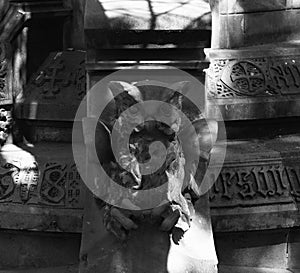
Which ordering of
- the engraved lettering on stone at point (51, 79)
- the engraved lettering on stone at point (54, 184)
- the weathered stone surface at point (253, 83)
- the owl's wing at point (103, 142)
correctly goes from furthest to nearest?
the engraved lettering on stone at point (51, 79)
the weathered stone surface at point (253, 83)
the engraved lettering on stone at point (54, 184)
the owl's wing at point (103, 142)

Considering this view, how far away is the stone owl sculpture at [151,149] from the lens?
14.3ft

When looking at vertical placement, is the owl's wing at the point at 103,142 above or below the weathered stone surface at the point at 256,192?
above

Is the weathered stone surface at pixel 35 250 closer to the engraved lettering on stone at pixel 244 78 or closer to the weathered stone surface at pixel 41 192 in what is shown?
the weathered stone surface at pixel 41 192

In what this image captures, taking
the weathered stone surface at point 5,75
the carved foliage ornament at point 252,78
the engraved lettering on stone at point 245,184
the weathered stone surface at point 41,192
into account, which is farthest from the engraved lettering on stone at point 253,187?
the weathered stone surface at point 5,75

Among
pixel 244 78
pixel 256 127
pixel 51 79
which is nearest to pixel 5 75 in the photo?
pixel 51 79

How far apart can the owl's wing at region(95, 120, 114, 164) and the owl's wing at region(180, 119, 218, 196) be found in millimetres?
346

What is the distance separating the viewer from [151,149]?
435cm

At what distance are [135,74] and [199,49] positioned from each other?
1.12 feet

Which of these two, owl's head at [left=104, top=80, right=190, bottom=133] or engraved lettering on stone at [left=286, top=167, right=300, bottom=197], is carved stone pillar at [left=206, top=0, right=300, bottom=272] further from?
owl's head at [left=104, top=80, right=190, bottom=133]

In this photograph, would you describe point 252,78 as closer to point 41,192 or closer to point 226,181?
point 226,181

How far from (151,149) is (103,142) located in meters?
0.35

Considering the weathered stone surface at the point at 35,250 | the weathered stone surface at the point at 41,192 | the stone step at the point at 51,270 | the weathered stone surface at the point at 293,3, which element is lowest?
the stone step at the point at 51,270

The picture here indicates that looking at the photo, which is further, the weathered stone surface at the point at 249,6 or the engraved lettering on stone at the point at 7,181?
the weathered stone surface at the point at 249,6

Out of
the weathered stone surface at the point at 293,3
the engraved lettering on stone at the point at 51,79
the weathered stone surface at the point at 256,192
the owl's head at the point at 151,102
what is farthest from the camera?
the weathered stone surface at the point at 293,3
